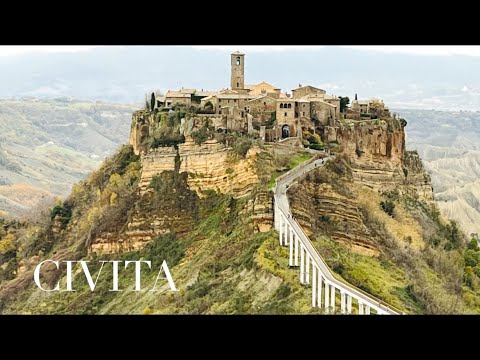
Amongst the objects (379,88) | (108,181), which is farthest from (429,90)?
(108,181)

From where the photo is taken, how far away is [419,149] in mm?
31719

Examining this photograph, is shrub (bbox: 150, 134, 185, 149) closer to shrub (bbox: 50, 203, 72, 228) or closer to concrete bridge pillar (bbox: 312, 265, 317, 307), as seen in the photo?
shrub (bbox: 50, 203, 72, 228)

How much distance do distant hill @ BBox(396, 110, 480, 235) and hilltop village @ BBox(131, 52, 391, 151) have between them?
5.61m

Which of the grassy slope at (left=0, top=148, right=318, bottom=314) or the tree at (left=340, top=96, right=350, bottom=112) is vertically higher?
the tree at (left=340, top=96, right=350, bottom=112)

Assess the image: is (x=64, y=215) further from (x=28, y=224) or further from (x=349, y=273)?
(x=349, y=273)

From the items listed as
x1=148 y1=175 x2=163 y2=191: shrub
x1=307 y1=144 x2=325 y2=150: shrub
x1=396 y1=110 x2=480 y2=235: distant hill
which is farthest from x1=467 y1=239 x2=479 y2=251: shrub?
x1=148 y1=175 x2=163 y2=191: shrub

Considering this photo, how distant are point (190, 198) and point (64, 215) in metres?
5.03

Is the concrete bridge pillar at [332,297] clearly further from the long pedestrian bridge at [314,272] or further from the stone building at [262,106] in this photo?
the stone building at [262,106]

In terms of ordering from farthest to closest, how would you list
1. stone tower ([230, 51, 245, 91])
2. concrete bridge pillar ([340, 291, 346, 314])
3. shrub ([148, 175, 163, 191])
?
stone tower ([230, 51, 245, 91]) → shrub ([148, 175, 163, 191]) → concrete bridge pillar ([340, 291, 346, 314])

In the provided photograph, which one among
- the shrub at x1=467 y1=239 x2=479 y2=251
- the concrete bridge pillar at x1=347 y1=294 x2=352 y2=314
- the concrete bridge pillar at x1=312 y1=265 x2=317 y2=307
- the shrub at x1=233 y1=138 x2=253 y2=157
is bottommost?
the concrete bridge pillar at x1=347 y1=294 x2=352 y2=314

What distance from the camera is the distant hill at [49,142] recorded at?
125ft

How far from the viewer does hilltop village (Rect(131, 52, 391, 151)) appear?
78.0ft

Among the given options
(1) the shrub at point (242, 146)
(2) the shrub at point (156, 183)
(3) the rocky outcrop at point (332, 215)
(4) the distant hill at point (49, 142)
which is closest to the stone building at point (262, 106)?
(1) the shrub at point (242, 146)

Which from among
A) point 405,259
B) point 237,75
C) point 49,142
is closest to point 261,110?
point 237,75
